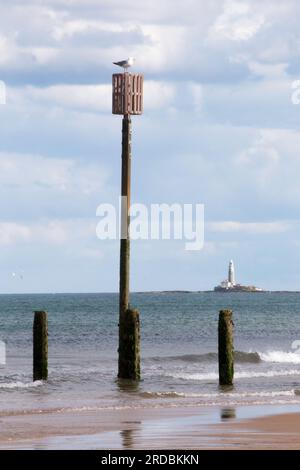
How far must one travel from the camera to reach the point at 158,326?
80188 millimetres

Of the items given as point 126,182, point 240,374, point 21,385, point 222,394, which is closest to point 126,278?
point 126,182

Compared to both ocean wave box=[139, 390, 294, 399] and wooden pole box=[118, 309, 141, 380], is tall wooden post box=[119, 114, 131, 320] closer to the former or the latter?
wooden pole box=[118, 309, 141, 380]

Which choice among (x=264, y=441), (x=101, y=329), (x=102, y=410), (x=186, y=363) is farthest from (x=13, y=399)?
(x=101, y=329)

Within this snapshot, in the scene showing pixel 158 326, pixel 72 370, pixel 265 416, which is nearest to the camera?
pixel 265 416

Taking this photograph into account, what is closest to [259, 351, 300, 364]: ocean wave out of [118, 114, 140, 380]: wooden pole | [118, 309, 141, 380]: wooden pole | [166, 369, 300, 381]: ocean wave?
[166, 369, 300, 381]: ocean wave

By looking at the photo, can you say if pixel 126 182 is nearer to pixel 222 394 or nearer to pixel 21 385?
pixel 222 394

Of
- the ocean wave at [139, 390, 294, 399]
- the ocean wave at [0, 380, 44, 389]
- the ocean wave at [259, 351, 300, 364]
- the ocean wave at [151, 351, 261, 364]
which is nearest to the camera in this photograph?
the ocean wave at [139, 390, 294, 399]

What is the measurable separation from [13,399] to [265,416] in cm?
701

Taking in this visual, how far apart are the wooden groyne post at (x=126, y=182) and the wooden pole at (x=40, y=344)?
197 cm

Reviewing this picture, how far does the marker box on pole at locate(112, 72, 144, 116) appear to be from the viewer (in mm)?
29969

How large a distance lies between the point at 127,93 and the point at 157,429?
11.3 m

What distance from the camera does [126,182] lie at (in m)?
30.3

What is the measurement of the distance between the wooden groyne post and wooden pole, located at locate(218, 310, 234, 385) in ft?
6.95
